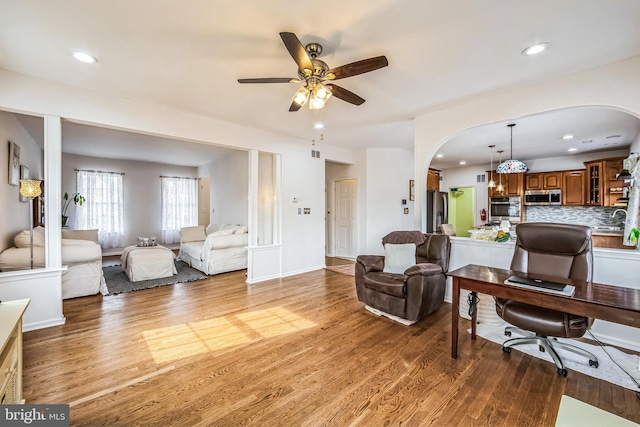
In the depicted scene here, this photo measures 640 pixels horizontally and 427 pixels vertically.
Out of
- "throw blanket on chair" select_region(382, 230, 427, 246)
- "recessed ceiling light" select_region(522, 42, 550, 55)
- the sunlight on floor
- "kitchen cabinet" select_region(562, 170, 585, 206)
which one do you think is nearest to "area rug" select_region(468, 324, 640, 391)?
"throw blanket on chair" select_region(382, 230, 427, 246)

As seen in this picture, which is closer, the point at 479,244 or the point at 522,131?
the point at 479,244

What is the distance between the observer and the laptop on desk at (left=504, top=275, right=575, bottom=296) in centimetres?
187

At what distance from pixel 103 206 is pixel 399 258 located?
796cm

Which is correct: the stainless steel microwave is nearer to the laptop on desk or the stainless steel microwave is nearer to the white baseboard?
the laptop on desk

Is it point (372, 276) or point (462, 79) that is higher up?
point (462, 79)

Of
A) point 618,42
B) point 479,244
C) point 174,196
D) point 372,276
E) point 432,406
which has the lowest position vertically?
point 432,406

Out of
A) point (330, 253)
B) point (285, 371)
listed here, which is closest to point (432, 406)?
point (285, 371)

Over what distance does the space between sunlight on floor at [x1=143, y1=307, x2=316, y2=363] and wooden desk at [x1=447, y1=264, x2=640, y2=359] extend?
5.41ft

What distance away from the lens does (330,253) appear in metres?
7.26

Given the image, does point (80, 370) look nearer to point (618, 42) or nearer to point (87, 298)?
point (87, 298)

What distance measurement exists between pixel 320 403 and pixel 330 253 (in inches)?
216

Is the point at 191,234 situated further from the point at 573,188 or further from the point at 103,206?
the point at 573,188

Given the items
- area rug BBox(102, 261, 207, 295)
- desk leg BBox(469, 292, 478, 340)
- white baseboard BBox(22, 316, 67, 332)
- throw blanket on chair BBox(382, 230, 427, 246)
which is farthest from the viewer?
area rug BBox(102, 261, 207, 295)

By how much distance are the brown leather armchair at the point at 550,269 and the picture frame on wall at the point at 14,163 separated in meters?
5.98
